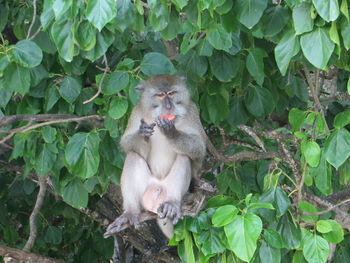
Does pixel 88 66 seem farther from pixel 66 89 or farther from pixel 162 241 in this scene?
pixel 162 241

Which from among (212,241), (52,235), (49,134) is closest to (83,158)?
(49,134)

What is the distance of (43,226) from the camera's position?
7809mm

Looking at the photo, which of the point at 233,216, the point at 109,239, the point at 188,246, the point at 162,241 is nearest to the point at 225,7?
the point at 233,216

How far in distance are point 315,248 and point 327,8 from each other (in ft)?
5.96

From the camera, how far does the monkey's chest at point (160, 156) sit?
569cm

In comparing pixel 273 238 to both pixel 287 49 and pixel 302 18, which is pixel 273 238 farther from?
pixel 302 18

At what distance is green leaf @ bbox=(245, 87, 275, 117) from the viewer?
18.9 feet

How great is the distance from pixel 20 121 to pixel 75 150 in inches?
34.1

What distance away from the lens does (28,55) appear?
15.5ft

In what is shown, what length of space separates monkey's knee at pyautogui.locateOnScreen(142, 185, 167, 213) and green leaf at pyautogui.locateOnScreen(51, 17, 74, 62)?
75.8 inches

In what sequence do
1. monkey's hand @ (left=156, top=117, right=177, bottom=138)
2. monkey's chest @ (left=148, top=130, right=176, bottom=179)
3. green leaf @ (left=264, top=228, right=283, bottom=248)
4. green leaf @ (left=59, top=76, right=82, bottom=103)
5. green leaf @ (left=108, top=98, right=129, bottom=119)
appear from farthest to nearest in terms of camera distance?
1. monkey's chest @ (left=148, top=130, right=176, bottom=179)
2. green leaf @ (left=59, top=76, right=82, bottom=103)
3. monkey's hand @ (left=156, top=117, right=177, bottom=138)
4. green leaf @ (left=108, top=98, right=129, bottom=119)
5. green leaf @ (left=264, top=228, right=283, bottom=248)

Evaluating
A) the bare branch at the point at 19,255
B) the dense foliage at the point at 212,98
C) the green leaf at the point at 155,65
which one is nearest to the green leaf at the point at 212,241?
the dense foliage at the point at 212,98

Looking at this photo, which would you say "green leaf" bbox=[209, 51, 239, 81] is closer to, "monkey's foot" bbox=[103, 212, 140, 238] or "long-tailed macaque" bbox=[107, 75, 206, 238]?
"long-tailed macaque" bbox=[107, 75, 206, 238]

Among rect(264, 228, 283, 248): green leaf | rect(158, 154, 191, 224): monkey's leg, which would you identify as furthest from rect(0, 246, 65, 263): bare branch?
rect(264, 228, 283, 248): green leaf
